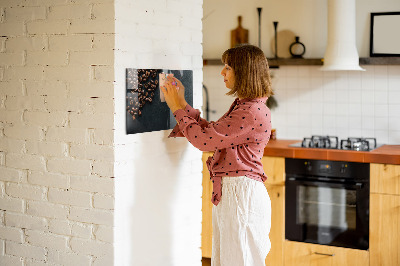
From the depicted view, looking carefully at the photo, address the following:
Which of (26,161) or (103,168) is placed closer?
(103,168)

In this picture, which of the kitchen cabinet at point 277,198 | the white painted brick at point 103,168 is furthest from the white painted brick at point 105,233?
the kitchen cabinet at point 277,198

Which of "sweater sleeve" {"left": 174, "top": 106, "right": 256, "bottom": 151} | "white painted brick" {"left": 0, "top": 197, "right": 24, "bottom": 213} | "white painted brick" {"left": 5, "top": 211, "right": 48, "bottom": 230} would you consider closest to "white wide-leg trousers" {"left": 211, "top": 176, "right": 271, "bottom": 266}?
"sweater sleeve" {"left": 174, "top": 106, "right": 256, "bottom": 151}

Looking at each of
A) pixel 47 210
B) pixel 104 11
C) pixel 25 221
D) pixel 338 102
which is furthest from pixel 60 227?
pixel 338 102

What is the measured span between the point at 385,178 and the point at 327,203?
459mm

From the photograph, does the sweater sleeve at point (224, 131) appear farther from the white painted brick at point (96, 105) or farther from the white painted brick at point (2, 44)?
the white painted brick at point (2, 44)

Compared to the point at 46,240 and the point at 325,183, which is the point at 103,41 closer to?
the point at 46,240

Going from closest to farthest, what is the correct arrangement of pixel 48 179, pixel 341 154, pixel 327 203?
pixel 48 179 < pixel 341 154 < pixel 327 203

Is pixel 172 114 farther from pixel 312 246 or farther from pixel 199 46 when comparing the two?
pixel 312 246

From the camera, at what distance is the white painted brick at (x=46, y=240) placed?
2746mm

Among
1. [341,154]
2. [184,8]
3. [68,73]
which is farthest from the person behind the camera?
[341,154]

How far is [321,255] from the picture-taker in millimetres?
4172

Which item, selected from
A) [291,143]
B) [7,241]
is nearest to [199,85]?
[7,241]

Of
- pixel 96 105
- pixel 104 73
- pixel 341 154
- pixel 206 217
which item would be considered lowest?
pixel 206 217

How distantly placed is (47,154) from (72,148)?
0.16m
